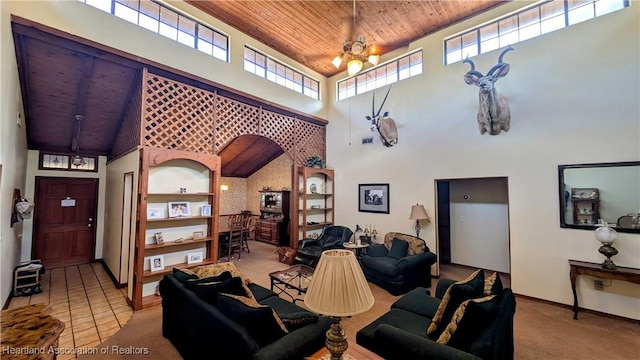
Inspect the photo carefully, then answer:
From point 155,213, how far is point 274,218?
191 inches

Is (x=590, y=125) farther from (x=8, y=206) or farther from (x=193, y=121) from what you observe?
(x=8, y=206)

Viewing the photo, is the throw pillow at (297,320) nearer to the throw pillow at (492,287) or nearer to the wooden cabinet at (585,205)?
the throw pillow at (492,287)

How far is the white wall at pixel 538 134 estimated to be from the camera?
363 centimetres

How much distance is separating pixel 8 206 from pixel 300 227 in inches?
194

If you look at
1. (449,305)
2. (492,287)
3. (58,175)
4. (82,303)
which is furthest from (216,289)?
(58,175)

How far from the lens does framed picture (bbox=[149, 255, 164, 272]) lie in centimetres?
409

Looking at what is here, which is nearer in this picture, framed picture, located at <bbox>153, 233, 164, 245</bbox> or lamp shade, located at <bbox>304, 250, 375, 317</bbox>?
lamp shade, located at <bbox>304, 250, 375, 317</bbox>

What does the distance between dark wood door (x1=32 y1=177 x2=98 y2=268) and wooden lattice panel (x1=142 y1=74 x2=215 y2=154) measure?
3.56 metres

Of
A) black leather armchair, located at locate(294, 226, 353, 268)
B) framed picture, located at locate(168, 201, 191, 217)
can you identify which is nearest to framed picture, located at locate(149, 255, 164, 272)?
framed picture, located at locate(168, 201, 191, 217)

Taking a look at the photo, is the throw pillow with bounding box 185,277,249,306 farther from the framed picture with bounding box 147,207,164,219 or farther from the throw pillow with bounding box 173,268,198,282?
the framed picture with bounding box 147,207,164,219

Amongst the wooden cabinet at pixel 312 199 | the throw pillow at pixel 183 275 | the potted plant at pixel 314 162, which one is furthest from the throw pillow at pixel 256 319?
the potted plant at pixel 314 162

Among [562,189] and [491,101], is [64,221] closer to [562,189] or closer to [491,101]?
[491,101]

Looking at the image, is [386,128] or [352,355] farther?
[386,128]

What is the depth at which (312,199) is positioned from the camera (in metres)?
7.07
